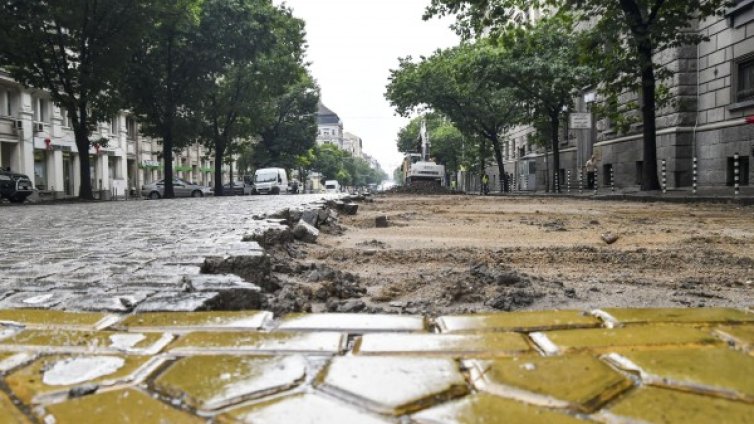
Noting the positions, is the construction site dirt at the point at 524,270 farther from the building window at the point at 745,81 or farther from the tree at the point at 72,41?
the tree at the point at 72,41

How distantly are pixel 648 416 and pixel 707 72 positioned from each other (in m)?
20.6

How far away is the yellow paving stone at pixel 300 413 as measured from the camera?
1.39 metres

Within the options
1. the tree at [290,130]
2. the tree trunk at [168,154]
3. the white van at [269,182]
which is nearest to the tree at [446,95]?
the white van at [269,182]

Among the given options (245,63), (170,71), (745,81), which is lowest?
(745,81)

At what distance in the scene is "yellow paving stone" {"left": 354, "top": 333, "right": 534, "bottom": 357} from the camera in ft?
6.29

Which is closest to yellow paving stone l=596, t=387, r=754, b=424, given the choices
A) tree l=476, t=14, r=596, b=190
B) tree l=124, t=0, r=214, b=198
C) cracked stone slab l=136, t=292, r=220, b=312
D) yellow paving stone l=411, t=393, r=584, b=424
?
yellow paving stone l=411, t=393, r=584, b=424

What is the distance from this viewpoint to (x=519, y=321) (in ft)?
7.63

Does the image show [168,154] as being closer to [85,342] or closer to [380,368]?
[85,342]

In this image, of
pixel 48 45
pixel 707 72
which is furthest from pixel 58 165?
pixel 707 72

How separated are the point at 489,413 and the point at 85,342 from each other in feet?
4.77

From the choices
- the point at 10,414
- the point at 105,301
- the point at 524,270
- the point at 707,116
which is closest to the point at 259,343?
the point at 10,414

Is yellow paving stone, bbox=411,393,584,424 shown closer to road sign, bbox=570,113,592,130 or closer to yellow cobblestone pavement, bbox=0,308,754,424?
yellow cobblestone pavement, bbox=0,308,754,424

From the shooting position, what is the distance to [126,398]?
1.55 meters

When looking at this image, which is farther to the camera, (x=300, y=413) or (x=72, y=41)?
(x=72, y=41)
